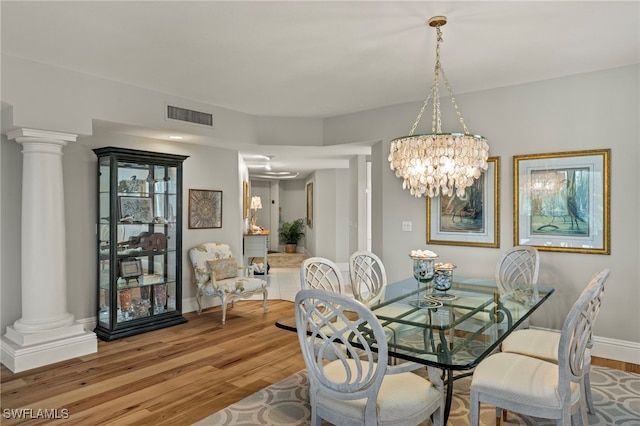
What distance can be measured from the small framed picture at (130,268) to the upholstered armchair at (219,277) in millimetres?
755

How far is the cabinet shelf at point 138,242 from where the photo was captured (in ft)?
13.8

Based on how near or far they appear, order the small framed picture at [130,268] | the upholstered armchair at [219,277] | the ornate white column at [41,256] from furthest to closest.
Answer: the upholstered armchair at [219,277] → the small framed picture at [130,268] → the ornate white column at [41,256]

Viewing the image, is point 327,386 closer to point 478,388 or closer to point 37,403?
point 478,388

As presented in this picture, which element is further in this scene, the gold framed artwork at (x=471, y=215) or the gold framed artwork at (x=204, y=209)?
the gold framed artwork at (x=204, y=209)

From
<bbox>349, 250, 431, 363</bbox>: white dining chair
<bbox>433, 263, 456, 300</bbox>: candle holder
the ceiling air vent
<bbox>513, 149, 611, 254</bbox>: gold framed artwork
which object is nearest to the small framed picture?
the ceiling air vent

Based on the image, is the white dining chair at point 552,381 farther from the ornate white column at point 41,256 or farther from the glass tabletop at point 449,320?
the ornate white column at point 41,256

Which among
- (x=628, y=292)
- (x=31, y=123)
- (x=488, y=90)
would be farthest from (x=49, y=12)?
(x=628, y=292)

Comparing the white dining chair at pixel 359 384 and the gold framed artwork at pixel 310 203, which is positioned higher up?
the gold framed artwork at pixel 310 203

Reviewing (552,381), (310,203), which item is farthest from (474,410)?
(310,203)

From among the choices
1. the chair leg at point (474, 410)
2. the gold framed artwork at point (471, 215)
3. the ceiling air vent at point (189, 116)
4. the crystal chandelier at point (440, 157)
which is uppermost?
the ceiling air vent at point (189, 116)

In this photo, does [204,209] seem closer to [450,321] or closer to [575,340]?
[450,321]

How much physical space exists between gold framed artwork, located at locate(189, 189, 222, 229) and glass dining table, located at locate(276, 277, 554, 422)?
10.0ft

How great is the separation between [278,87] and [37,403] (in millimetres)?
3379

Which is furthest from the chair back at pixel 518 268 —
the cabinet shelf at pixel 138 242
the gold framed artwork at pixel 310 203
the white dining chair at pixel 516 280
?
the gold framed artwork at pixel 310 203
